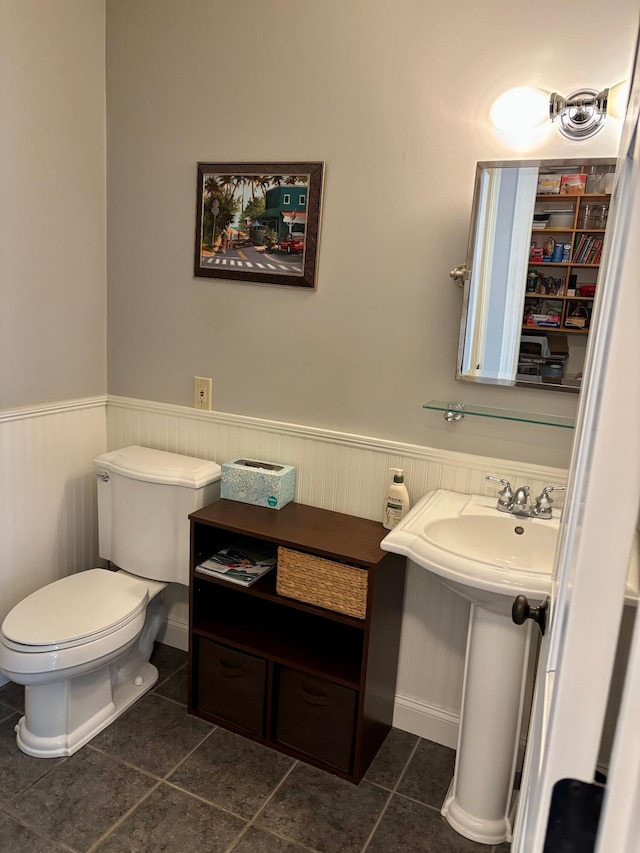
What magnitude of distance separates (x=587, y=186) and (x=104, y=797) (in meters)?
2.20

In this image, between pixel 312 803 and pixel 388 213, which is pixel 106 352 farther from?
pixel 312 803

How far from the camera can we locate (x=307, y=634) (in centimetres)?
222

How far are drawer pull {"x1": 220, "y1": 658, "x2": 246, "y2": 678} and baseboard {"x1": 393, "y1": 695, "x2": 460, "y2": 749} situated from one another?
0.56 meters

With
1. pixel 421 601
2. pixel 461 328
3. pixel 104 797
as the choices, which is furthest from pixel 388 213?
pixel 104 797

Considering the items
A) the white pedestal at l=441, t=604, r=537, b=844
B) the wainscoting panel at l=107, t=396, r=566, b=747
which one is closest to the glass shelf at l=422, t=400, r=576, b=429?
the wainscoting panel at l=107, t=396, r=566, b=747

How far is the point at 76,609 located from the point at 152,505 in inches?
16.7

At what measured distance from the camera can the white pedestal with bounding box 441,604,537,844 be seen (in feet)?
5.81

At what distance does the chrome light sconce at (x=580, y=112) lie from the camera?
176 cm

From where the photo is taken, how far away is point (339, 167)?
84.2 inches

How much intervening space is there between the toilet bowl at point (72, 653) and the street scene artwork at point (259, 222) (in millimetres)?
1179

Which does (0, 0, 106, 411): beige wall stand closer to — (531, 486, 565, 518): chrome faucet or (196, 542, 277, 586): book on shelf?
(196, 542, 277, 586): book on shelf

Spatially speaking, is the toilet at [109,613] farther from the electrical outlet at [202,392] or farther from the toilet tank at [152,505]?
the electrical outlet at [202,392]

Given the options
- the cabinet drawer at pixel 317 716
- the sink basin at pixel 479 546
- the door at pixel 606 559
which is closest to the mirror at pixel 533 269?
the sink basin at pixel 479 546

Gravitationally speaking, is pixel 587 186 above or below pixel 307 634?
above
